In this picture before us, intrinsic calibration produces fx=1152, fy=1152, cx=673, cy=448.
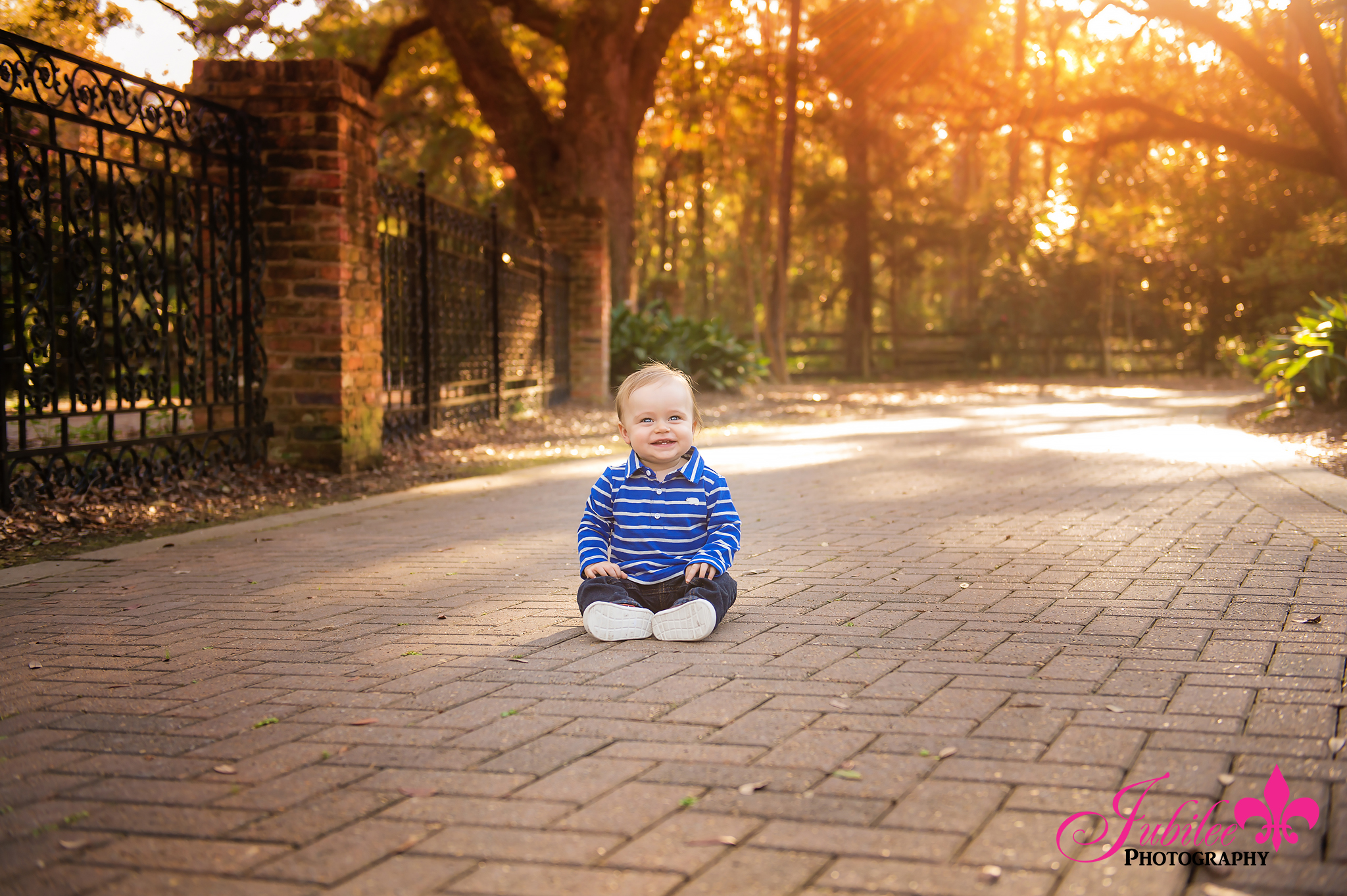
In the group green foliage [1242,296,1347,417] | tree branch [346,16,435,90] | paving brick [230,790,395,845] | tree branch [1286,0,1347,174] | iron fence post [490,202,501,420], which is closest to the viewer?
paving brick [230,790,395,845]

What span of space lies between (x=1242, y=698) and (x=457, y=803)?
211 cm

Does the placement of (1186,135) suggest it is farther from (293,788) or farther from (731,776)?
(293,788)

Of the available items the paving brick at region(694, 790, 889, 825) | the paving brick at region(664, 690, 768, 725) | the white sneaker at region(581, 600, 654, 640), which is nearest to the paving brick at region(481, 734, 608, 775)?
the paving brick at region(664, 690, 768, 725)

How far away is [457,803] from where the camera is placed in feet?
8.13

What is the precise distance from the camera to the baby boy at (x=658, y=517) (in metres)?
4.07

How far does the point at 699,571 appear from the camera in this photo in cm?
401

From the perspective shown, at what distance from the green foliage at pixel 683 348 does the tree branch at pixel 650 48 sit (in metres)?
3.13

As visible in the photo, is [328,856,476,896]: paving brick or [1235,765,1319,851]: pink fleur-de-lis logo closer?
[328,856,476,896]: paving brick

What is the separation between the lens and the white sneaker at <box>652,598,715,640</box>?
3.88m

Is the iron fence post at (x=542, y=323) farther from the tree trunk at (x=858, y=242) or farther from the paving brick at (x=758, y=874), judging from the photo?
the tree trunk at (x=858, y=242)

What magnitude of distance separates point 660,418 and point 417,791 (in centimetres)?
Answer: 185

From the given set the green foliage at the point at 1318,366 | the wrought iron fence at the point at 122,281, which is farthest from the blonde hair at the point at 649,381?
the green foliage at the point at 1318,366

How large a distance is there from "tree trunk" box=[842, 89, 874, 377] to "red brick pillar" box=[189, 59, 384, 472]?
24789 millimetres

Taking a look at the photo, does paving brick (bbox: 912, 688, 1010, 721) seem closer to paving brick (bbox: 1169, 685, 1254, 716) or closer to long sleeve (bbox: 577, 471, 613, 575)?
paving brick (bbox: 1169, 685, 1254, 716)
